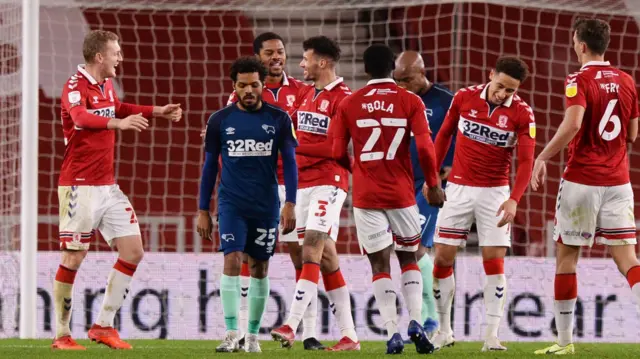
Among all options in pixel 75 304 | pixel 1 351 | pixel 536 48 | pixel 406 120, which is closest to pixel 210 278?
pixel 75 304

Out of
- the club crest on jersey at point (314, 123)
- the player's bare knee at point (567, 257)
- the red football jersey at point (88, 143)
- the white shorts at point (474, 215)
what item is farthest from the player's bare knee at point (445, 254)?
the red football jersey at point (88, 143)

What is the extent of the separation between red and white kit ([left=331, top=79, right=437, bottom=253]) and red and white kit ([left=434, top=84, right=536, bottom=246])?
2.10ft

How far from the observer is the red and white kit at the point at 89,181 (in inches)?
314

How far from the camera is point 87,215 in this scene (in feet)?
26.3

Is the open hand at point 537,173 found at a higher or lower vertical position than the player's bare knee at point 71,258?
higher

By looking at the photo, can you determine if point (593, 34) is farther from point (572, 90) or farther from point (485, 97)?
point (485, 97)

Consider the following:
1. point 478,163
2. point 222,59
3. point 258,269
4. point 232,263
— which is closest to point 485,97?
point 478,163

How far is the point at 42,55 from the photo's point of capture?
14852 millimetres

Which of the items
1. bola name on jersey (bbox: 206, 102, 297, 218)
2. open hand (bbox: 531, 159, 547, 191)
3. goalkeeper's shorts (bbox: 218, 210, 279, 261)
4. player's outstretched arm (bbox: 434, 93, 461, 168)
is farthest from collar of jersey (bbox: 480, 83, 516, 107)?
goalkeeper's shorts (bbox: 218, 210, 279, 261)

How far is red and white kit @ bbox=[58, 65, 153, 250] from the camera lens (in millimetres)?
7988

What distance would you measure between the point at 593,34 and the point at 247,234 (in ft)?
7.79

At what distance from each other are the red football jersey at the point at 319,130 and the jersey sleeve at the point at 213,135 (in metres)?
1.11

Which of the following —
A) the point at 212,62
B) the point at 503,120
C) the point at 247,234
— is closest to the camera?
the point at 247,234

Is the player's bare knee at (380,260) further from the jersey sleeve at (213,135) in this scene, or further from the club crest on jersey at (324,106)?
the club crest on jersey at (324,106)
